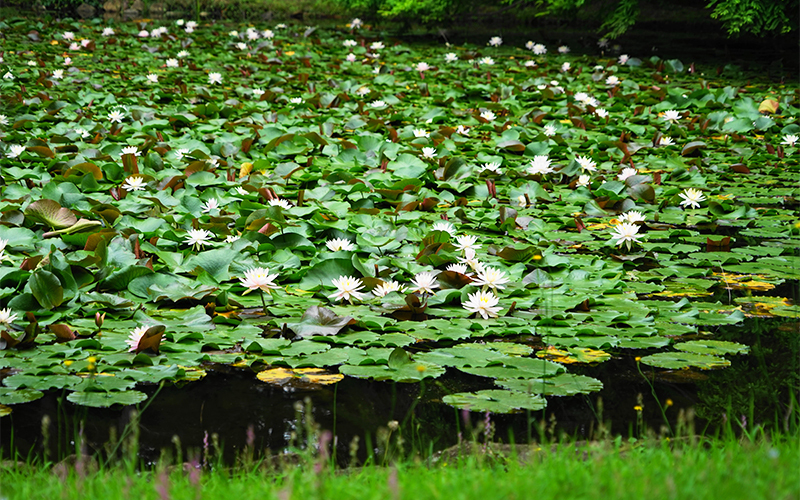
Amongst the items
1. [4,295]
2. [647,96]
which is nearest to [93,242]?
[4,295]

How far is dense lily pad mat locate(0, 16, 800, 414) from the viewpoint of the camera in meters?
2.19

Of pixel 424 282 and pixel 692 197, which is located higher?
pixel 692 197

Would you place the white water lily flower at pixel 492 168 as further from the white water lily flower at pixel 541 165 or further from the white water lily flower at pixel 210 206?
the white water lily flower at pixel 210 206

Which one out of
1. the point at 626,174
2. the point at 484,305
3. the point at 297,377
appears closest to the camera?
the point at 297,377

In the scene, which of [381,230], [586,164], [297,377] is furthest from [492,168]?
[297,377]

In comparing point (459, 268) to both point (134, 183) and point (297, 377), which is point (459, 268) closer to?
point (297, 377)

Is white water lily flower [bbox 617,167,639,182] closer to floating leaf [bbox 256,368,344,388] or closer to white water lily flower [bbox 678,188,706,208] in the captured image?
white water lily flower [bbox 678,188,706,208]

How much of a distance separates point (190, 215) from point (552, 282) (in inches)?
65.4

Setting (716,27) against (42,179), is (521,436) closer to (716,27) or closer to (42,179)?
(42,179)

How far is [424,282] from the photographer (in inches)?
99.6

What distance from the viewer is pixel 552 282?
2.73m

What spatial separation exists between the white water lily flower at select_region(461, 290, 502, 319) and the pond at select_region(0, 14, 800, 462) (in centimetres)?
1

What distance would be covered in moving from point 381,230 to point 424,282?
0.65 m

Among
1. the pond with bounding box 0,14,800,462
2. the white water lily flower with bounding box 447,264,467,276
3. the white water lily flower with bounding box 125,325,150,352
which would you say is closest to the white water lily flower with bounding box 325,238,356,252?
the pond with bounding box 0,14,800,462
